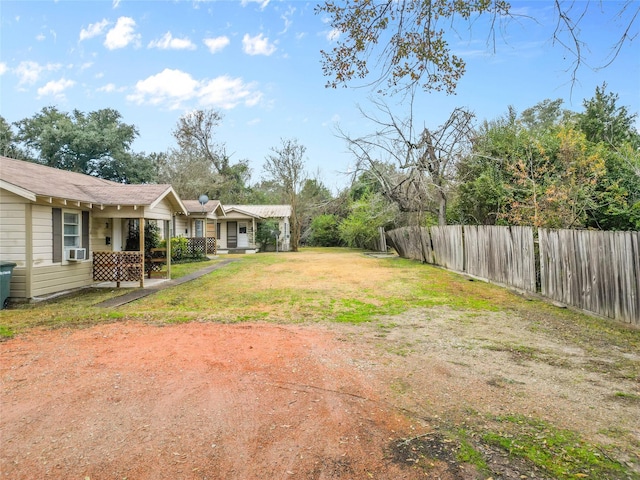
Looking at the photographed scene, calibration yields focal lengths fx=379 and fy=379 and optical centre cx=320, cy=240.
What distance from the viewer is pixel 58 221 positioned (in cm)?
986

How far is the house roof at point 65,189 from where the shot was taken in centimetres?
870

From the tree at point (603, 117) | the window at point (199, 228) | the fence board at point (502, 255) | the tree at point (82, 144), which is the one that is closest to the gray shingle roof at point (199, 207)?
the window at point (199, 228)

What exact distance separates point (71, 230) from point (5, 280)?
236 cm

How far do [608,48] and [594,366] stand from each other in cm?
352

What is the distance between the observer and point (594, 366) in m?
4.56

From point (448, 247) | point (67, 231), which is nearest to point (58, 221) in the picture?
point (67, 231)

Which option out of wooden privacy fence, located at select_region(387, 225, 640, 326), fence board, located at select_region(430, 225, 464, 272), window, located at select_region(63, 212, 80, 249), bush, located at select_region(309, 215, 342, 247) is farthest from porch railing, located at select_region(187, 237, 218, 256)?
bush, located at select_region(309, 215, 342, 247)

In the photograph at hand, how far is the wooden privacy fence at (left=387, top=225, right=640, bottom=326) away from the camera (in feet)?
20.7

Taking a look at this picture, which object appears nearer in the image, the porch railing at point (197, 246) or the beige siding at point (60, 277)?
the beige siding at point (60, 277)

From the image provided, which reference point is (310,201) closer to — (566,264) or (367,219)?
(367,219)

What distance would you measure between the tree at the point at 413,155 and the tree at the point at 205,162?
1862 centimetres

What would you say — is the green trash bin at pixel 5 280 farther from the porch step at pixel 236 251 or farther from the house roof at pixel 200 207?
the porch step at pixel 236 251

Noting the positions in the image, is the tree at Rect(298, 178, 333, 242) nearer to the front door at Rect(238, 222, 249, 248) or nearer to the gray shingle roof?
the front door at Rect(238, 222, 249, 248)

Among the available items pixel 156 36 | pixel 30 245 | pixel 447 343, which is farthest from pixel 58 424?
pixel 156 36
